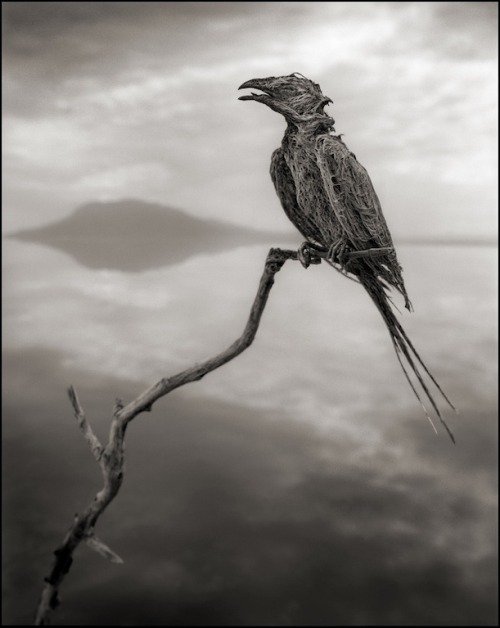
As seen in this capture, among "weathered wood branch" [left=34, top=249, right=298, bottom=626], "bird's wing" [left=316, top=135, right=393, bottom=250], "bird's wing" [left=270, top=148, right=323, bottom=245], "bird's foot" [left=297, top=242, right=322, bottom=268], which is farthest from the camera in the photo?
"bird's wing" [left=270, top=148, right=323, bottom=245]

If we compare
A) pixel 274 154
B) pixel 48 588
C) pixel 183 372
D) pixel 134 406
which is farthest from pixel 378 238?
pixel 48 588

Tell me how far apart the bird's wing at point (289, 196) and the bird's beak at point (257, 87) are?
0.41 metres

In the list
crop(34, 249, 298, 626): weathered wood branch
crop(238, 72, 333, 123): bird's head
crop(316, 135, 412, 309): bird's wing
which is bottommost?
crop(34, 249, 298, 626): weathered wood branch

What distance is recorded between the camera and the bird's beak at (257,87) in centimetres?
505

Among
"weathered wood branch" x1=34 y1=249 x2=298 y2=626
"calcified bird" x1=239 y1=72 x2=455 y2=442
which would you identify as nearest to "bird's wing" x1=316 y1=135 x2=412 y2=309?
"calcified bird" x1=239 y1=72 x2=455 y2=442

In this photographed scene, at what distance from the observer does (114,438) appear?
223 inches

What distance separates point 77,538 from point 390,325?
3.48 metres

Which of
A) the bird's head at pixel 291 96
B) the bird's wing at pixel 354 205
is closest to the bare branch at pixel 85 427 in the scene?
the bird's wing at pixel 354 205

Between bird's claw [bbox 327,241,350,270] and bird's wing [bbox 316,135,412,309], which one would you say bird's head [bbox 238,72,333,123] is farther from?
bird's claw [bbox 327,241,350,270]

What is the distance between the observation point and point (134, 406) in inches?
220

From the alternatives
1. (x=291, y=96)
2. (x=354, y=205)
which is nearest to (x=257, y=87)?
(x=291, y=96)

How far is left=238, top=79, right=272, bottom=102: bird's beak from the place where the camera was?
5.05 meters

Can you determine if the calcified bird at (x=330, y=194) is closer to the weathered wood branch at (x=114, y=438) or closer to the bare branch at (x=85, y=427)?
the weathered wood branch at (x=114, y=438)

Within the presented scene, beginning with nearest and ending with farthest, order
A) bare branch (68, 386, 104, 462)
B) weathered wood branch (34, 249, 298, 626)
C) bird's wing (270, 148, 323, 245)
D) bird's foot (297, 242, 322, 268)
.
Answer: bird's foot (297, 242, 322, 268), weathered wood branch (34, 249, 298, 626), bird's wing (270, 148, 323, 245), bare branch (68, 386, 104, 462)
